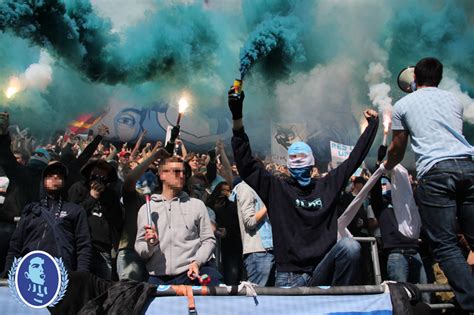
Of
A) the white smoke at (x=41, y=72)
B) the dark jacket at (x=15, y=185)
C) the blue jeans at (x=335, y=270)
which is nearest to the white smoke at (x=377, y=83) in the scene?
the white smoke at (x=41, y=72)

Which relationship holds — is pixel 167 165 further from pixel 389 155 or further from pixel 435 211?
pixel 435 211

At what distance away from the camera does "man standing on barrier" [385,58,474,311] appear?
334 cm

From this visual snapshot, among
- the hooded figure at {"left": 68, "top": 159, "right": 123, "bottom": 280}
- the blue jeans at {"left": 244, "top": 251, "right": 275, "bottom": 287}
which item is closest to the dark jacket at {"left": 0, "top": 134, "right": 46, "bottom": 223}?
the hooded figure at {"left": 68, "top": 159, "right": 123, "bottom": 280}

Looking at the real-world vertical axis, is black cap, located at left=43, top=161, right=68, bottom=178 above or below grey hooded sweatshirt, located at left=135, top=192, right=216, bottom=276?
above

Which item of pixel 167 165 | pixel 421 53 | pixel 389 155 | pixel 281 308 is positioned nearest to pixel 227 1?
pixel 421 53

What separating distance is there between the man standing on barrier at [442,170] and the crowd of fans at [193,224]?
35 cm

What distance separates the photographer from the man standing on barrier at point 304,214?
3.47 m

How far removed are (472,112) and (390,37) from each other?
3141 mm

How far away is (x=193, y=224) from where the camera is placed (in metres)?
4.47

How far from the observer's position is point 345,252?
133 inches

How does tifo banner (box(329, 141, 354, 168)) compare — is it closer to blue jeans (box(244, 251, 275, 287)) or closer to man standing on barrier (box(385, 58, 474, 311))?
blue jeans (box(244, 251, 275, 287))

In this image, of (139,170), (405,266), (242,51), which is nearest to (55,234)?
(139,170)

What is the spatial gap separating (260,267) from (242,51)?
7285 mm

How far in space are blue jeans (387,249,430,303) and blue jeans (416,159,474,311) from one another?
79.4 inches
